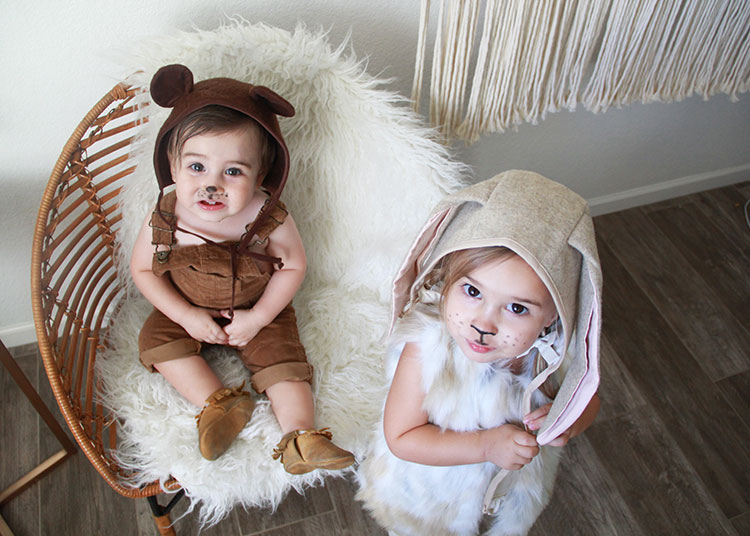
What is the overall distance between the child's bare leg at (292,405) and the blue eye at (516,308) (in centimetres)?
44

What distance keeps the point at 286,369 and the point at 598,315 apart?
56cm

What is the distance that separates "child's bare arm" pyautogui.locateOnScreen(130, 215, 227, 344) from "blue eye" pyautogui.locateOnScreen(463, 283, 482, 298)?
51 centimetres

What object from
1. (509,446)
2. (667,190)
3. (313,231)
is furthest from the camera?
(667,190)

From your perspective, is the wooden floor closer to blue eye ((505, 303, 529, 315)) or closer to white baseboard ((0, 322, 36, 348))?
white baseboard ((0, 322, 36, 348))

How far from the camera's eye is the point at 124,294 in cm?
119

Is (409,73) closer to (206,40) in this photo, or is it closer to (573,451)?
(206,40)

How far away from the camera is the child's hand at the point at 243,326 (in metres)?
1.10

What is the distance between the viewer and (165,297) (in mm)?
1077

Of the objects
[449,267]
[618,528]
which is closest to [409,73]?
[449,267]

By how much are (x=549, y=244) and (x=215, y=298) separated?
2.11ft

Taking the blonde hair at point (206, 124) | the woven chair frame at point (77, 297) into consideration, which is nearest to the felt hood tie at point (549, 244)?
the blonde hair at point (206, 124)

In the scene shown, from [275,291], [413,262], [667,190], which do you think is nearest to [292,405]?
[275,291]

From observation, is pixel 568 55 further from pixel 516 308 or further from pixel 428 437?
pixel 428 437

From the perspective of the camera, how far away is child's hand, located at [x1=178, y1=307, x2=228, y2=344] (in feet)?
3.54
